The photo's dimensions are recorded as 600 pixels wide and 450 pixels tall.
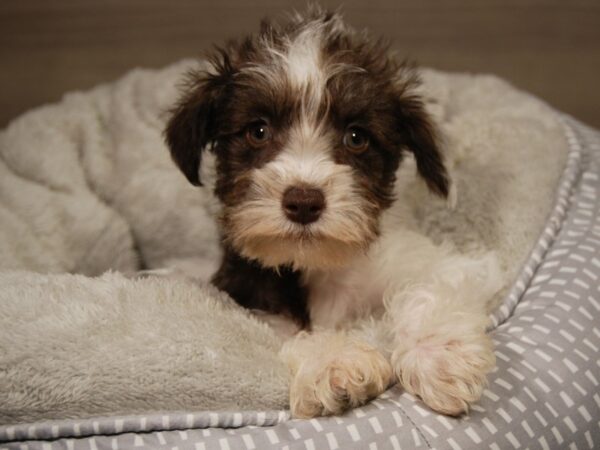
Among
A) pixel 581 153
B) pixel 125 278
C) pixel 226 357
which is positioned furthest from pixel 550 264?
pixel 125 278

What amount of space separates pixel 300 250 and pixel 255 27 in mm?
2358

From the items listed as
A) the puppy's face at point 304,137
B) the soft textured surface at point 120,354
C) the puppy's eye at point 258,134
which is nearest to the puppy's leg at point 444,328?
the puppy's face at point 304,137

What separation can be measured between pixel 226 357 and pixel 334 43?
1.09m

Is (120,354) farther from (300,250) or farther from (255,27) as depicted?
(255,27)

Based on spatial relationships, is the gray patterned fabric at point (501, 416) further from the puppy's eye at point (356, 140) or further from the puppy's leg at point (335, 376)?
the puppy's eye at point (356, 140)

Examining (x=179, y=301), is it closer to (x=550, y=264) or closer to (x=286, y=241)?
(x=286, y=241)

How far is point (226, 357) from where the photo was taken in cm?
183

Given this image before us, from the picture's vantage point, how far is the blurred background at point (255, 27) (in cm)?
390

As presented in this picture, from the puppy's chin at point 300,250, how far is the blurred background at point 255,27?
222cm

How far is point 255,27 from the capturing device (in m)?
3.93

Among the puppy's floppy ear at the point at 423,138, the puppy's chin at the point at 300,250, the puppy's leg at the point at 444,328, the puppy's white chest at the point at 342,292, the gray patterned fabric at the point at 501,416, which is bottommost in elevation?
the puppy's white chest at the point at 342,292

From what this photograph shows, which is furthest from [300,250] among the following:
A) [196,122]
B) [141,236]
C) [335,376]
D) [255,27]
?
[255,27]

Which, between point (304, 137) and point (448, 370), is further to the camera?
point (304, 137)

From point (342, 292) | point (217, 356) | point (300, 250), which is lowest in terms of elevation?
point (342, 292)
